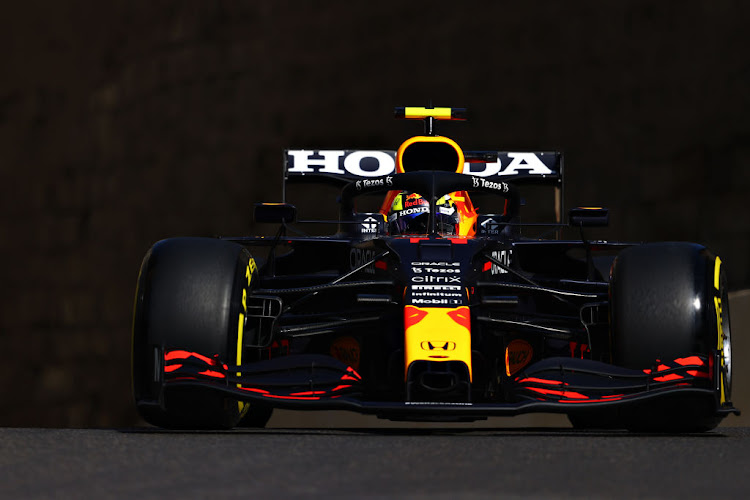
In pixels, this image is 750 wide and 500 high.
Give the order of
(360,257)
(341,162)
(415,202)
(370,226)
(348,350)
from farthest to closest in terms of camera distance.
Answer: (341,162) < (370,226) < (415,202) < (360,257) < (348,350)

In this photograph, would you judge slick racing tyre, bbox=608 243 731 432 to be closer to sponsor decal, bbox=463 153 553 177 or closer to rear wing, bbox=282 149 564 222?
rear wing, bbox=282 149 564 222

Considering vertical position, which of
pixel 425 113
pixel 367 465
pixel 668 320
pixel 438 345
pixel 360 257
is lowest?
pixel 367 465

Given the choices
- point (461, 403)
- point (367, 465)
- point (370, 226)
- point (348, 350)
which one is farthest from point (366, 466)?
point (370, 226)

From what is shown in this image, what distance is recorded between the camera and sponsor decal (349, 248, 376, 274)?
8297 millimetres

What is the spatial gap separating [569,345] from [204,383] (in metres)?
2.28

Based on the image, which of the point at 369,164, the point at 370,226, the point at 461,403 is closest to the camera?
the point at 461,403

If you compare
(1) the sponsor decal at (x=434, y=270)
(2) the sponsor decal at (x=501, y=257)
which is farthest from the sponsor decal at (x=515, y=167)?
(1) the sponsor decal at (x=434, y=270)

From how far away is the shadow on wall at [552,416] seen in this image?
1177 centimetres

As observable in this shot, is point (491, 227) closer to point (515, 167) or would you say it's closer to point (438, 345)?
point (515, 167)

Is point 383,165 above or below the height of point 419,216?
above

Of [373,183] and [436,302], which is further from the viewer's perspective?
[373,183]

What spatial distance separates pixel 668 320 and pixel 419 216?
6.93 feet

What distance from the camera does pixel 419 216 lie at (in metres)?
8.97

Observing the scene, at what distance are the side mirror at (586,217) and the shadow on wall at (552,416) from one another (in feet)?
6.00
